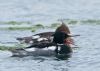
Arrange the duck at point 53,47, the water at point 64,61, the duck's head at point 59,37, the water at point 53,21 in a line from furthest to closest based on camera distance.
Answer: the duck's head at point 59,37, the duck at point 53,47, the water at point 53,21, the water at point 64,61

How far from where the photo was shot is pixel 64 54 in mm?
22609

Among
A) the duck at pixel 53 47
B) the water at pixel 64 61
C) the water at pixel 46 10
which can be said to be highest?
the water at pixel 46 10

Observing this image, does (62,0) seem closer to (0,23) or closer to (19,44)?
(0,23)

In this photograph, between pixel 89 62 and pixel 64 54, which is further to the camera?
pixel 64 54

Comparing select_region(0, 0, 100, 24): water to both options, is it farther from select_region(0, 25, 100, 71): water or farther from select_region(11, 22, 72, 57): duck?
select_region(11, 22, 72, 57): duck

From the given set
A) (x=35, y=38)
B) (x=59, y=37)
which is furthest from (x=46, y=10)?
(x=59, y=37)

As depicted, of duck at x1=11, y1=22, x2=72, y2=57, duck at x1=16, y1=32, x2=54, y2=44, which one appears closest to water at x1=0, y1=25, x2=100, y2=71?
duck at x1=11, y1=22, x2=72, y2=57

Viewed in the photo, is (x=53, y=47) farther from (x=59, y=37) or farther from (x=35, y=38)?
(x=35, y=38)

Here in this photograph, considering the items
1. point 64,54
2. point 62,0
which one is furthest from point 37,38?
point 62,0

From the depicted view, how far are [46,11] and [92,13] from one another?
2255 mm

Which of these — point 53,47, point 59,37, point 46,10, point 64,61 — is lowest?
point 64,61

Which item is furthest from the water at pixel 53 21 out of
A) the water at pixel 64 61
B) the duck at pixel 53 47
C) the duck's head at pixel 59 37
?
the duck's head at pixel 59 37

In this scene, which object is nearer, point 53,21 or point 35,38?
point 35,38

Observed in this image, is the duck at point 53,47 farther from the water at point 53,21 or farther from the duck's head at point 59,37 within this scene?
the water at point 53,21
